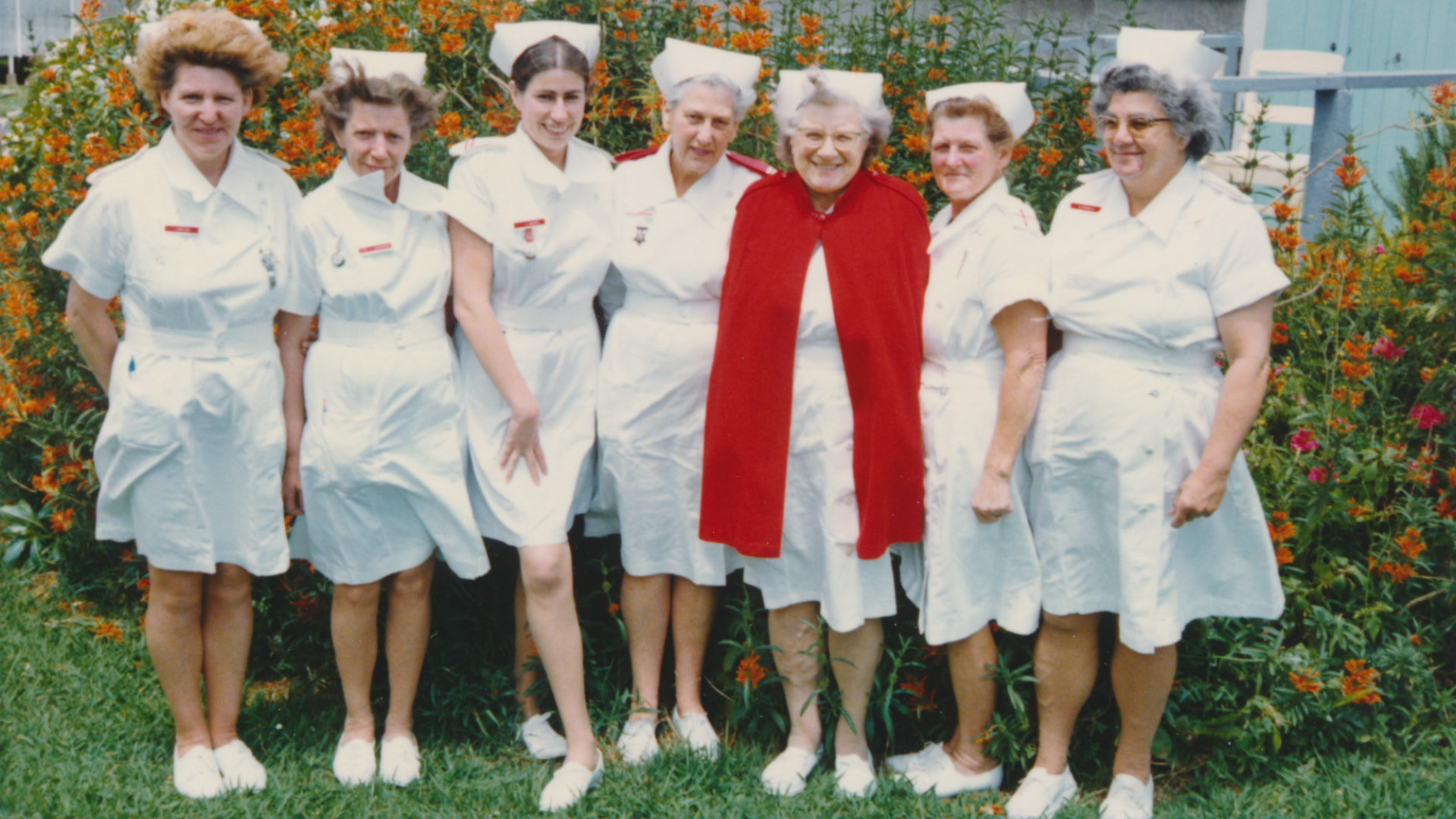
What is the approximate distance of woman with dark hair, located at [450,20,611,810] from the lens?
306 centimetres

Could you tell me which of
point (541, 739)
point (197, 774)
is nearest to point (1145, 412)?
point (541, 739)

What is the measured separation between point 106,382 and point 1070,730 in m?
2.59

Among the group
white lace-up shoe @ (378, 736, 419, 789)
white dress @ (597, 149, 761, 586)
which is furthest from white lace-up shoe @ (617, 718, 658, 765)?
white lace-up shoe @ (378, 736, 419, 789)

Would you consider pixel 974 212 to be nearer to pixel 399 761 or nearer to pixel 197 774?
pixel 399 761

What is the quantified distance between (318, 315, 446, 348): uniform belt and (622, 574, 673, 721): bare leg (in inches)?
34.2

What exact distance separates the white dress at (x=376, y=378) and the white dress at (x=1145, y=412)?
4.90 ft

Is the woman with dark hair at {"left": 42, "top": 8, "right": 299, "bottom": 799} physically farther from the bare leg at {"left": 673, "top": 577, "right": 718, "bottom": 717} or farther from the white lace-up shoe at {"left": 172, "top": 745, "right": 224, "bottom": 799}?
the bare leg at {"left": 673, "top": 577, "right": 718, "bottom": 717}

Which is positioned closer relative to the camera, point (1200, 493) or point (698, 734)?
point (1200, 493)

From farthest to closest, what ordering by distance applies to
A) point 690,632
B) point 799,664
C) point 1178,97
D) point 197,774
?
point 690,632 → point 799,664 → point 197,774 → point 1178,97

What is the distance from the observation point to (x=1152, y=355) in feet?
9.21

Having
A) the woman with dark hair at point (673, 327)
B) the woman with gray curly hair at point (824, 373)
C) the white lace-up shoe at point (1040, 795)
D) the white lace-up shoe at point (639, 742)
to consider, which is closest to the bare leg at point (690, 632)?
the woman with dark hair at point (673, 327)

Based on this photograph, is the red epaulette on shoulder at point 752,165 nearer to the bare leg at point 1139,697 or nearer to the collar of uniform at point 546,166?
the collar of uniform at point 546,166

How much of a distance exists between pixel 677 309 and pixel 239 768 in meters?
1.63

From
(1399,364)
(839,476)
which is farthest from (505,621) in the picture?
(1399,364)
